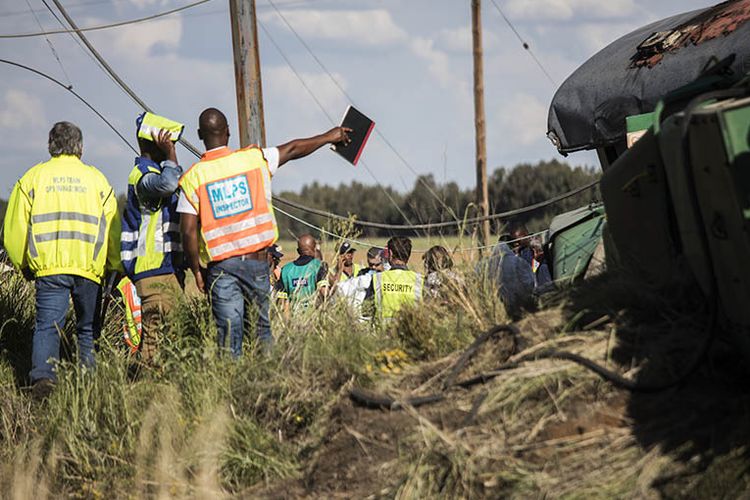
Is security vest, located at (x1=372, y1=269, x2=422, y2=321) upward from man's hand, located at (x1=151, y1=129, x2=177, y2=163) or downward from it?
downward

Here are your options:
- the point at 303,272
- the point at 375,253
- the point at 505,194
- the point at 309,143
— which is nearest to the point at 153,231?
the point at 309,143

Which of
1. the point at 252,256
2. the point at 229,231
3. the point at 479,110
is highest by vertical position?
the point at 479,110

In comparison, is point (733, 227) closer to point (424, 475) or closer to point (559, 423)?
point (559, 423)

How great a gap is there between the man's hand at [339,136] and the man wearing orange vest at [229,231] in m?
0.74

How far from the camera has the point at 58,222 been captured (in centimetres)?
746

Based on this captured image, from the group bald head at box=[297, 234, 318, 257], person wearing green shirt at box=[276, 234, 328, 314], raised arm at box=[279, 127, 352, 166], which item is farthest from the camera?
A: bald head at box=[297, 234, 318, 257]

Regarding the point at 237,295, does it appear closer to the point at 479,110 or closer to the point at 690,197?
the point at 690,197

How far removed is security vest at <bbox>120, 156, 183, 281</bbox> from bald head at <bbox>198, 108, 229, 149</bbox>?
59 cm

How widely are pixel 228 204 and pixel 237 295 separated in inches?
24.9

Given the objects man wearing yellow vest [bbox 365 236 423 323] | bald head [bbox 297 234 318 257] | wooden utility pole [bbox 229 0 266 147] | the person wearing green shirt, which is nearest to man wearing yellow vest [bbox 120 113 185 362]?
the person wearing green shirt

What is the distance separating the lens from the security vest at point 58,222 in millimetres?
7426

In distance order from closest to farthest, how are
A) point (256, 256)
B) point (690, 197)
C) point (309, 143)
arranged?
point (690, 197) < point (256, 256) < point (309, 143)

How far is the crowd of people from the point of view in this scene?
700 centimetres

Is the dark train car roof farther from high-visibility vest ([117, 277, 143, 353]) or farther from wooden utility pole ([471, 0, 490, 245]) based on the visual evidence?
wooden utility pole ([471, 0, 490, 245])
